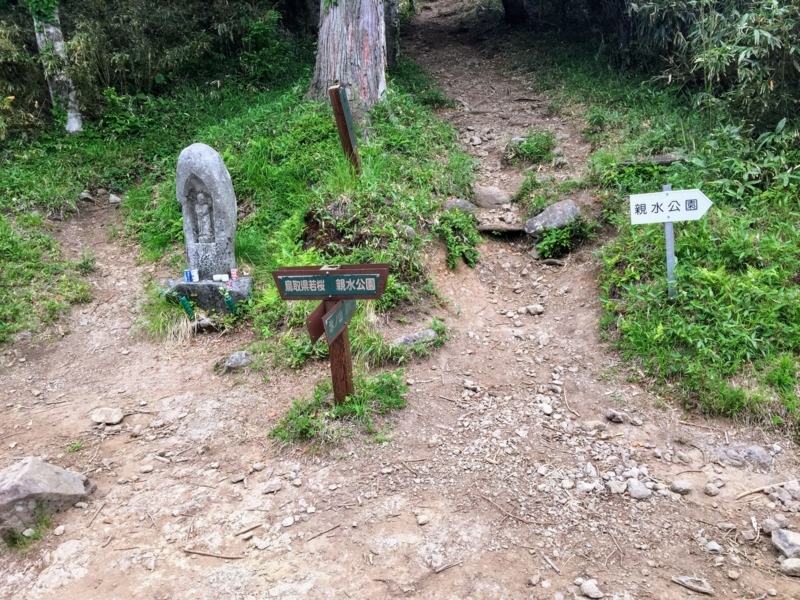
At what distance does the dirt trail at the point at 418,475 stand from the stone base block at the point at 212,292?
1.27 feet

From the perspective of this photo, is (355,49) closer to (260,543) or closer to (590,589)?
(260,543)

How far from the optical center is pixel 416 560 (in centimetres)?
302

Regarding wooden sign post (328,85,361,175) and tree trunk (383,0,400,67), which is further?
tree trunk (383,0,400,67)

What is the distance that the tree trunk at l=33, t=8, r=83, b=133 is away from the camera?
810 centimetres

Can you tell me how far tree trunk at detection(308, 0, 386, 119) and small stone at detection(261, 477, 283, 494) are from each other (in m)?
5.18

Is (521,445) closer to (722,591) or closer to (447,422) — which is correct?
(447,422)

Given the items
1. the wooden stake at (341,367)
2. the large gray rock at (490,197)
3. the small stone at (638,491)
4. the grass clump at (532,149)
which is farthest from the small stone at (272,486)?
the grass clump at (532,149)

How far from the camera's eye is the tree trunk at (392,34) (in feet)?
33.5

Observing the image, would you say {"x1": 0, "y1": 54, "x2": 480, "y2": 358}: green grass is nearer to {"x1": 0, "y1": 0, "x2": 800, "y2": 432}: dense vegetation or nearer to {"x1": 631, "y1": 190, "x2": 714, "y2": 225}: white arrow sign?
{"x1": 0, "y1": 0, "x2": 800, "y2": 432}: dense vegetation

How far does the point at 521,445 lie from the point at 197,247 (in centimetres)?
359

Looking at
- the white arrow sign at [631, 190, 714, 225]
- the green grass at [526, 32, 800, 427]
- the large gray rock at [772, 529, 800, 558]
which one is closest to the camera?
the large gray rock at [772, 529, 800, 558]

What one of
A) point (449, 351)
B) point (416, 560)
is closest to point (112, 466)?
point (416, 560)

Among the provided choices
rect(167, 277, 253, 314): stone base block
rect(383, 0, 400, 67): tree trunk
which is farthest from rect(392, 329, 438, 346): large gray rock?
rect(383, 0, 400, 67): tree trunk

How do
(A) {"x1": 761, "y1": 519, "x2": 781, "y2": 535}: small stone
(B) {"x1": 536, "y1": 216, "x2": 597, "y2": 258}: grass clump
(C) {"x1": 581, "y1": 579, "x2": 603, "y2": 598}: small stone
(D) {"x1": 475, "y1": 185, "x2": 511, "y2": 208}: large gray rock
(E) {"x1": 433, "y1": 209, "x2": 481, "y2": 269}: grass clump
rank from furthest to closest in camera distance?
(D) {"x1": 475, "y1": 185, "x2": 511, "y2": 208}: large gray rock → (B) {"x1": 536, "y1": 216, "x2": 597, "y2": 258}: grass clump → (E) {"x1": 433, "y1": 209, "x2": 481, "y2": 269}: grass clump → (A) {"x1": 761, "y1": 519, "x2": 781, "y2": 535}: small stone → (C) {"x1": 581, "y1": 579, "x2": 603, "y2": 598}: small stone
